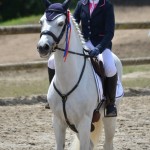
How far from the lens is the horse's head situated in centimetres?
598

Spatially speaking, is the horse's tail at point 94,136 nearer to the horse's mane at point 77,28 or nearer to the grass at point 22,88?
the horse's mane at point 77,28

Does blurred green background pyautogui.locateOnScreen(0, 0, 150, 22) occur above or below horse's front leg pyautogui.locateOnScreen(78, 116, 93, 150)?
below

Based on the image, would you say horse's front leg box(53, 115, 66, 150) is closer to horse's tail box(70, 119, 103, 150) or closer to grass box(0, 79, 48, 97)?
horse's tail box(70, 119, 103, 150)

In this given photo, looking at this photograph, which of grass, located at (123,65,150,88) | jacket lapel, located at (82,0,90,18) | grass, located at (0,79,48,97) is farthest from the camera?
grass, located at (123,65,150,88)

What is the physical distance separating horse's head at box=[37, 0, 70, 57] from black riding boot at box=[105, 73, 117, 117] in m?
1.09

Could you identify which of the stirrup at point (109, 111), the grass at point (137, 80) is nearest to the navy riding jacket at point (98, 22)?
the stirrup at point (109, 111)

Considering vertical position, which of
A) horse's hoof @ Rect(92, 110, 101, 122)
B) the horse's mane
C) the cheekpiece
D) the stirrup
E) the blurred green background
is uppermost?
the cheekpiece

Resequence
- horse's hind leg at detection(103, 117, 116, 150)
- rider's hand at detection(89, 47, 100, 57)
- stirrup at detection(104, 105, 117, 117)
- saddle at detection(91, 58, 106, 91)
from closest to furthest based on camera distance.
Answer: rider's hand at detection(89, 47, 100, 57) < saddle at detection(91, 58, 106, 91) < stirrup at detection(104, 105, 117, 117) < horse's hind leg at detection(103, 117, 116, 150)

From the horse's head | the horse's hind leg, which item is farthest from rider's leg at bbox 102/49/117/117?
the horse's head

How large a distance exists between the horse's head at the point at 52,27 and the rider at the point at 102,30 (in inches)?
29.1

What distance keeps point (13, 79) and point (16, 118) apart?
4.31 metres

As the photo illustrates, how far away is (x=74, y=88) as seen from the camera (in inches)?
258

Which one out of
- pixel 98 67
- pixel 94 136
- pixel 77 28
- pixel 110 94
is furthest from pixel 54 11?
pixel 94 136

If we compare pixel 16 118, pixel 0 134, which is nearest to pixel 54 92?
pixel 0 134
